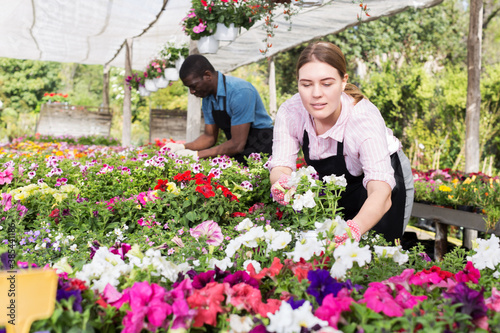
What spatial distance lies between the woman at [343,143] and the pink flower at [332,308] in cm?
48

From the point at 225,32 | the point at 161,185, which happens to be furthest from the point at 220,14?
the point at 161,185

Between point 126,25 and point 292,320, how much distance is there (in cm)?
725

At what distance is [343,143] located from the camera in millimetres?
1805

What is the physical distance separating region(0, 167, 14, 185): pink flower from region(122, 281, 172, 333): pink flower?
1.95 m

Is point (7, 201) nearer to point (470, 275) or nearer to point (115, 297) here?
point (115, 297)

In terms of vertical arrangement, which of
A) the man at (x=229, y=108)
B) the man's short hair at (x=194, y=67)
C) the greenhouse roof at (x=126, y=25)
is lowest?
the man at (x=229, y=108)

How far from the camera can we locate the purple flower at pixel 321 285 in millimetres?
925

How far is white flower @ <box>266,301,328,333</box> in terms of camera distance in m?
0.81

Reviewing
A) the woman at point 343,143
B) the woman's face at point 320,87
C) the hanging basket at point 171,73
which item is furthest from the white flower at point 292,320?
the hanging basket at point 171,73

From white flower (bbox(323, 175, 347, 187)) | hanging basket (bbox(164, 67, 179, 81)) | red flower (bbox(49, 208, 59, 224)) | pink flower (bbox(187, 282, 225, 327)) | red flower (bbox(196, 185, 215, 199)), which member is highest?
hanging basket (bbox(164, 67, 179, 81))

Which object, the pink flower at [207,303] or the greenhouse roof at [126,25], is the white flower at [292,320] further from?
the greenhouse roof at [126,25]

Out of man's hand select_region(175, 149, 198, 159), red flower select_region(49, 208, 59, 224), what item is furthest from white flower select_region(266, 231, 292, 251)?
man's hand select_region(175, 149, 198, 159)

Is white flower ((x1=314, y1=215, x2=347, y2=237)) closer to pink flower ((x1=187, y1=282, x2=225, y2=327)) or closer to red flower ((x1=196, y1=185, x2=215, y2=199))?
pink flower ((x1=187, y1=282, x2=225, y2=327))

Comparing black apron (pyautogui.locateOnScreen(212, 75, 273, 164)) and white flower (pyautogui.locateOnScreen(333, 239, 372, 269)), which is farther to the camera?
black apron (pyautogui.locateOnScreen(212, 75, 273, 164))
